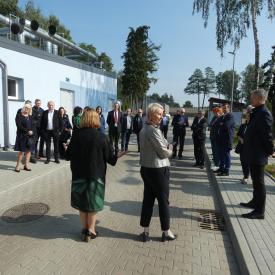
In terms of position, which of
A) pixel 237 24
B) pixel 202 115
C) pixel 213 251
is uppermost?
pixel 237 24

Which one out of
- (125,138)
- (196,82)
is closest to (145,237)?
(125,138)

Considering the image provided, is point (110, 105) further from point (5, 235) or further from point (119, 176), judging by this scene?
point (5, 235)

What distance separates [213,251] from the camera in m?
4.20

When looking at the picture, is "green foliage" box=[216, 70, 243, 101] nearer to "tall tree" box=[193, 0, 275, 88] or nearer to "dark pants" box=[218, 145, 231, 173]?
"tall tree" box=[193, 0, 275, 88]

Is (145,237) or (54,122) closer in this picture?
(145,237)

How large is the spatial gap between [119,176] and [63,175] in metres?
1.48

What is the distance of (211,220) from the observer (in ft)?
17.6

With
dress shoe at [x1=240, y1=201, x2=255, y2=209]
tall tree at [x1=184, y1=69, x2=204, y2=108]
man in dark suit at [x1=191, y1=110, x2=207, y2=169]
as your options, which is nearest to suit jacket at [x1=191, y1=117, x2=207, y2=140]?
man in dark suit at [x1=191, y1=110, x2=207, y2=169]

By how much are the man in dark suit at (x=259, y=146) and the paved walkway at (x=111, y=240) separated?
76 cm

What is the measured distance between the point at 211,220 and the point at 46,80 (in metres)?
10.6

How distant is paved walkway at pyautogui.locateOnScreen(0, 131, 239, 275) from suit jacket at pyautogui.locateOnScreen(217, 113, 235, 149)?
56.7 inches

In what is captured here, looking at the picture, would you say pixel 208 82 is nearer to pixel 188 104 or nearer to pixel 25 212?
pixel 188 104

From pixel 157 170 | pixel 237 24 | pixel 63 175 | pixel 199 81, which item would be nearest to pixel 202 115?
pixel 63 175

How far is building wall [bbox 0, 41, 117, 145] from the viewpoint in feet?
38.3
